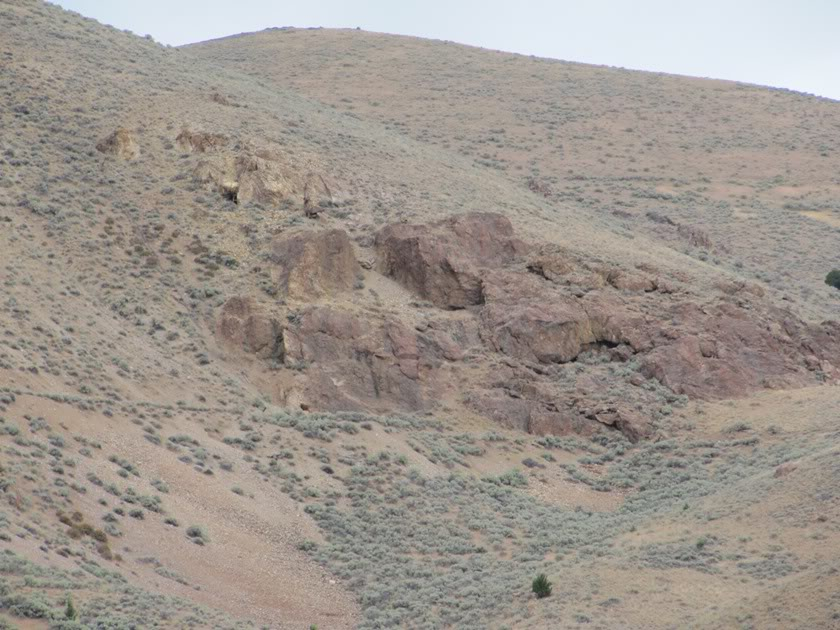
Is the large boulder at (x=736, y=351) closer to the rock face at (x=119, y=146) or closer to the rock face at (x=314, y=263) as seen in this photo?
the rock face at (x=314, y=263)

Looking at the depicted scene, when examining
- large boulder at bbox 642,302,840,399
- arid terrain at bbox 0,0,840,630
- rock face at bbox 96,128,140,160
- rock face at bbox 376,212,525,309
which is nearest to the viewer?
arid terrain at bbox 0,0,840,630

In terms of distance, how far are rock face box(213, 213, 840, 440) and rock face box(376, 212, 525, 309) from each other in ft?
0.14

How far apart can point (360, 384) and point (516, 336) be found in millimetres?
5035

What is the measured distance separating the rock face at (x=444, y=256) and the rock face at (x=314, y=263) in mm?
1452

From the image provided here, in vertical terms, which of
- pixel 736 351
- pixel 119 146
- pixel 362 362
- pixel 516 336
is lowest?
pixel 362 362

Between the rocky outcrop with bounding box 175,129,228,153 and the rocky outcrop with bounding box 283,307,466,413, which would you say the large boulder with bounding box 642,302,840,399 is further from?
the rocky outcrop with bounding box 175,129,228,153

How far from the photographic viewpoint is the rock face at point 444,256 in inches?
1412

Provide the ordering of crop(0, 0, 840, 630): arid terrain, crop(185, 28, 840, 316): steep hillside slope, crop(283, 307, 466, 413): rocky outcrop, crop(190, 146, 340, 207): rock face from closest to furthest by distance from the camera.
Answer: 1. crop(0, 0, 840, 630): arid terrain
2. crop(283, 307, 466, 413): rocky outcrop
3. crop(190, 146, 340, 207): rock face
4. crop(185, 28, 840, 316): steep hillside slope

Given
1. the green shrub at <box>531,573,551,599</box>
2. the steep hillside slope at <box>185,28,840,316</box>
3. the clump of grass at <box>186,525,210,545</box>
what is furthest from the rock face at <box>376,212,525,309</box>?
the green shrub at <box>531,573,551,599</box>

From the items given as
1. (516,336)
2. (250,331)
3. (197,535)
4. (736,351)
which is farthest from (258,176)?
(197,535)

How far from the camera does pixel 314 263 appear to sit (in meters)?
34.6

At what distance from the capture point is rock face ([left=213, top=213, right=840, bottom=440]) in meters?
32.4

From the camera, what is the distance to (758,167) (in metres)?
66.3

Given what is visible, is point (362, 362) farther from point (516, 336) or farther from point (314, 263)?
point (516, 336)
